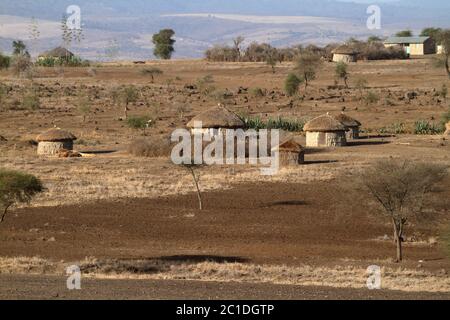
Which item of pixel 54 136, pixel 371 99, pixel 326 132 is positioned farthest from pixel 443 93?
pixel 54 136

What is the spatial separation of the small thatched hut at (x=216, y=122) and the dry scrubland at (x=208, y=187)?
4.18 m

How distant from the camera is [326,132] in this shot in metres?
51.7

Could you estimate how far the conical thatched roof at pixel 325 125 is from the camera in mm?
51531

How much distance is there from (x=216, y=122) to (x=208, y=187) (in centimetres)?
1423

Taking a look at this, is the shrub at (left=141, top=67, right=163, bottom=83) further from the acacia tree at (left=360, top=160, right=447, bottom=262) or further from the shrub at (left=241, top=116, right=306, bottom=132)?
the acacia tree at (left=360, top=160, right=447, bottom=262)

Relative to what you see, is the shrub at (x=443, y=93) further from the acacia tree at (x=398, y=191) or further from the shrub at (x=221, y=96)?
the acacia tree at (x=398, y=191)

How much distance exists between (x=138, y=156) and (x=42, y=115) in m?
19.4

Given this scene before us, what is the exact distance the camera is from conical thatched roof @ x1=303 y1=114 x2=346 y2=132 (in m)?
51.5

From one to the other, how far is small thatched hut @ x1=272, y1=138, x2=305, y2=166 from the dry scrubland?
655mm

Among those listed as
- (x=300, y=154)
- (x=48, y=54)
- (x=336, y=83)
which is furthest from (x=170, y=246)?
(x=48, y=54)

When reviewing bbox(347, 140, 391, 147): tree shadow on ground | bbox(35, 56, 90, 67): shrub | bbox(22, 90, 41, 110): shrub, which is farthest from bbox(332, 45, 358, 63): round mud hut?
bbox(347, 140, 391, 147): tree shadow on ground

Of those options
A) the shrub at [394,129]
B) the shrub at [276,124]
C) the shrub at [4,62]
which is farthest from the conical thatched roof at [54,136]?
the shrub at [4,62]

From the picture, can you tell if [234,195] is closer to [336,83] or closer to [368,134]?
[368,134]
